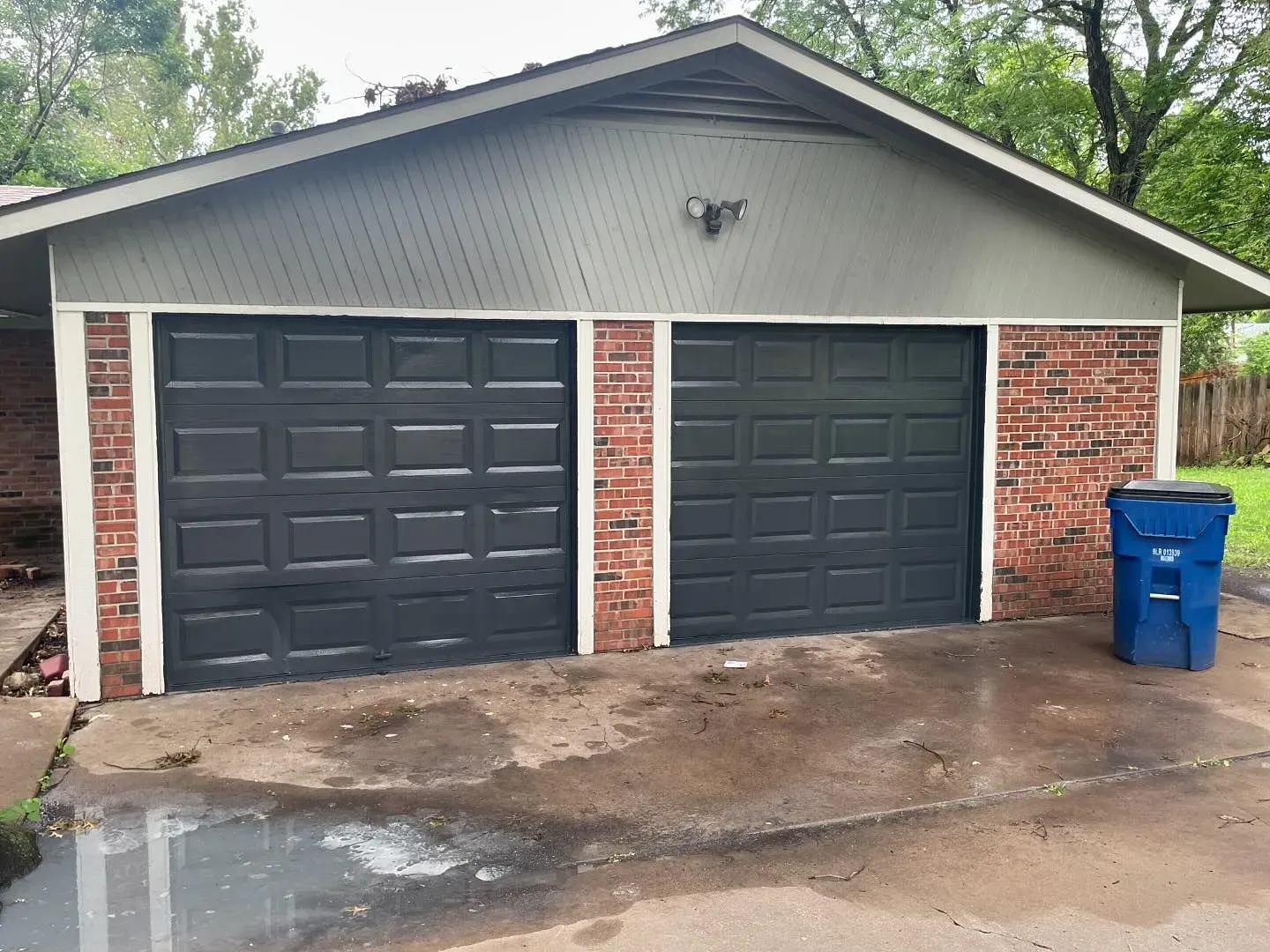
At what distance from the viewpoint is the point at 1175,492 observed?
666 centimetres

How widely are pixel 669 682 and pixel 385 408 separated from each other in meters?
2.66

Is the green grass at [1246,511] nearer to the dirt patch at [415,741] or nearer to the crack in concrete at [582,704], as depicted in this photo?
the crack in concrete at [582,704]

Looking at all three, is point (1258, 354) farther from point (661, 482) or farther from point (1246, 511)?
point (661, 482)

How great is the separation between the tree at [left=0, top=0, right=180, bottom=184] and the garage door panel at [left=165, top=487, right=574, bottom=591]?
19228 millimetres

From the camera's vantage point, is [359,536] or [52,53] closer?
[359,536]

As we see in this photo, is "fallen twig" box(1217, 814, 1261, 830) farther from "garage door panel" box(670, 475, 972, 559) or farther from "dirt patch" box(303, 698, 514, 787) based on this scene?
"garage door panel" box(670, 475, 972, 559)

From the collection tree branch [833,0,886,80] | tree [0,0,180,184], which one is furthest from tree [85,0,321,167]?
tree branch [833,0,886,80]

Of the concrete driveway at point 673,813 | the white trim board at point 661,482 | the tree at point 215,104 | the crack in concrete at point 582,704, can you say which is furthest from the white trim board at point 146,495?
the tree at point 215,104

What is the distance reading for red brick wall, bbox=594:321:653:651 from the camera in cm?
703

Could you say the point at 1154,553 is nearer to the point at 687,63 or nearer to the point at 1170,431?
the point at 1170,431

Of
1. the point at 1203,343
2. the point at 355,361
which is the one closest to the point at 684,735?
the point at 355,361

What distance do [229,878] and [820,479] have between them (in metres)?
5.11

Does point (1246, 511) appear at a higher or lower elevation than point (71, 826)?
higher

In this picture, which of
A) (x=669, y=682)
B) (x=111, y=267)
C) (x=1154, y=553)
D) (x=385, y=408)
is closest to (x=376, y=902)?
(x=669, y=682)
